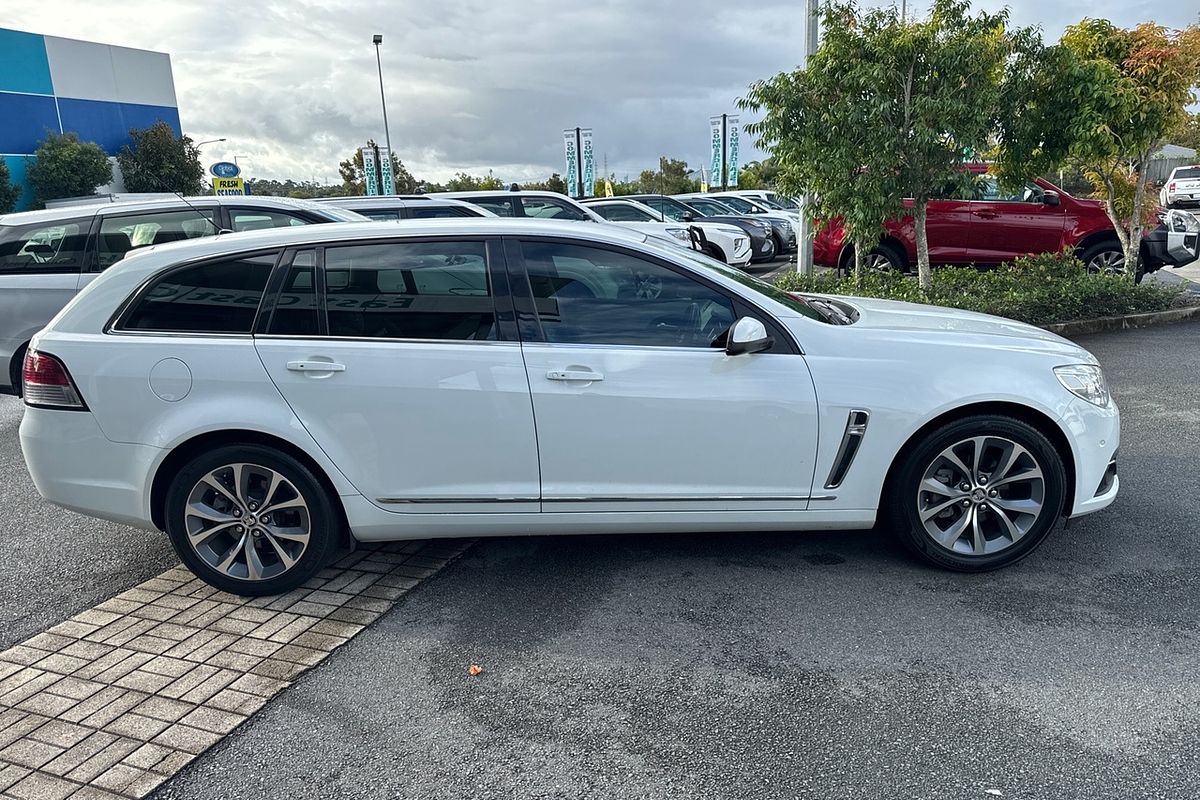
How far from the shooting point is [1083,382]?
3789 millimetres

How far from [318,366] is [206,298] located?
2.13 feet

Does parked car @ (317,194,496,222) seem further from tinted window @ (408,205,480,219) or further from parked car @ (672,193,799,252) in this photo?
parked car @ (672,193,799,252)

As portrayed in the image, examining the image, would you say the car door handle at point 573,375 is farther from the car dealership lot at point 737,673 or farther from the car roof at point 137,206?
the car roof at point 137,206

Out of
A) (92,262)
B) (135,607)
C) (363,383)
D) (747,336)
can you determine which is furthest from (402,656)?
(92,262)

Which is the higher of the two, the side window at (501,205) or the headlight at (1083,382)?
the side window at (501,205)

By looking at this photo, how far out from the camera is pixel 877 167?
9.09 m

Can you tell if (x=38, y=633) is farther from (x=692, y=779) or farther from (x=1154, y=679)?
(x=1154, y=679)

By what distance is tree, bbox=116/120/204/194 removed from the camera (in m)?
34.4

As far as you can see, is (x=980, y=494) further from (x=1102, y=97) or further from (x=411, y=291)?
(x=1102, y=97)

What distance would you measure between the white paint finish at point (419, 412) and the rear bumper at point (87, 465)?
0.75 m

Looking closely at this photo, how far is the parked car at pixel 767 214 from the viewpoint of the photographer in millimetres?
18719

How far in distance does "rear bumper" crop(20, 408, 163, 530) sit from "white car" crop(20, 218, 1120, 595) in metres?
0.01

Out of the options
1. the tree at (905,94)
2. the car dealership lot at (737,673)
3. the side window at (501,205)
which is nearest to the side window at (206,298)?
the car dealership lot at (737,673)

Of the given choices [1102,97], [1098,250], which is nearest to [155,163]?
[1098,250]
